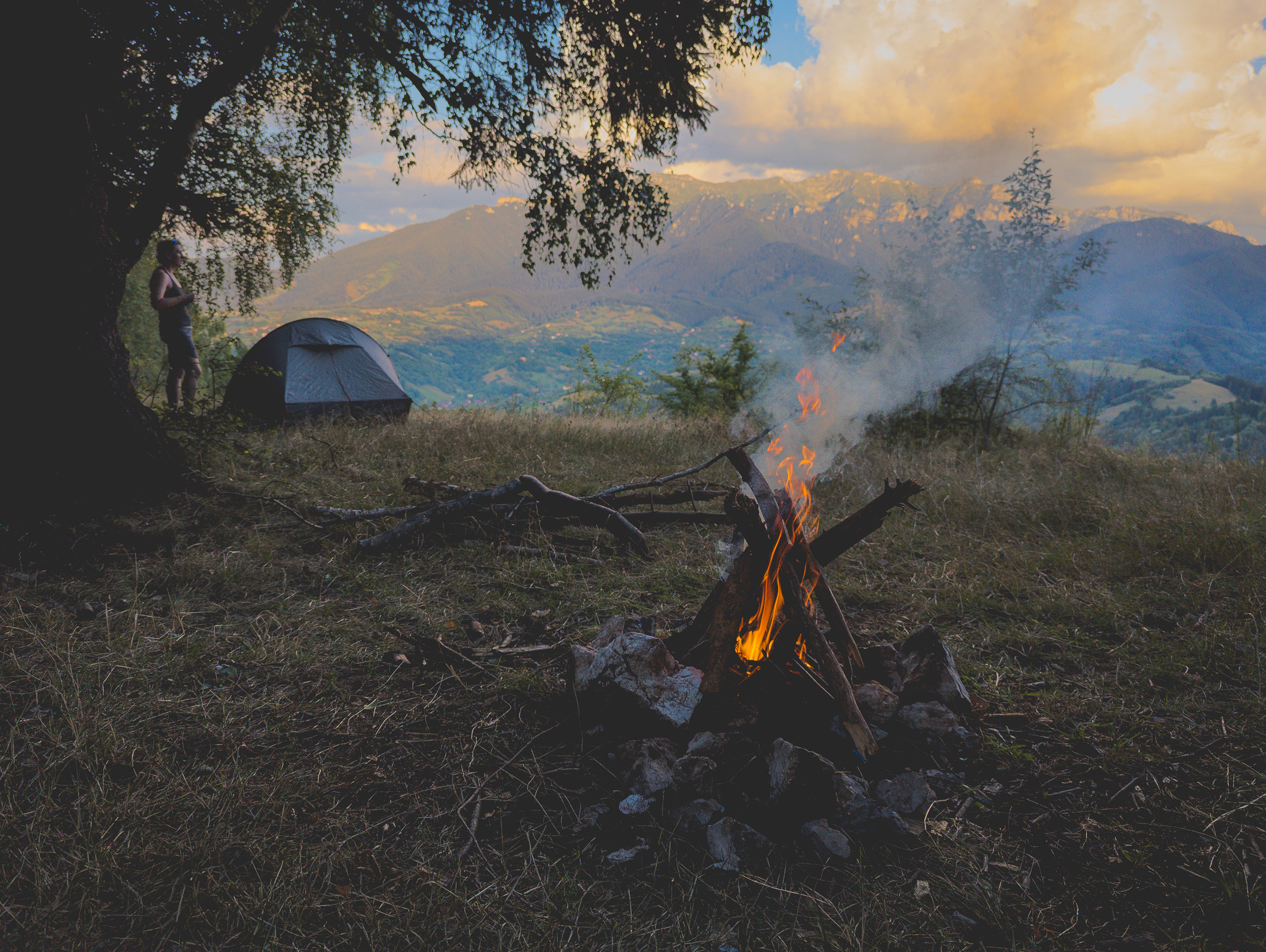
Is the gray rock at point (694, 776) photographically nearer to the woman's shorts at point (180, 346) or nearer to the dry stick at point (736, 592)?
the dry stick at point (736, 592)

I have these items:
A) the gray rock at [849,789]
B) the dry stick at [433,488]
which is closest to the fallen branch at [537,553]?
the dry stick at [433,488]

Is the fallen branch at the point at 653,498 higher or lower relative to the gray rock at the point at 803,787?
higher

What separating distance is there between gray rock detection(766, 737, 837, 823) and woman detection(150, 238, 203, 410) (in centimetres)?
787

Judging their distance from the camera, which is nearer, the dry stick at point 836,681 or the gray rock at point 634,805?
the gray rock at point 634,805

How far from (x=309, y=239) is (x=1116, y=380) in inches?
594

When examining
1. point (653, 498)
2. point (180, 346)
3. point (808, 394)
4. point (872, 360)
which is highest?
point (180, 346)

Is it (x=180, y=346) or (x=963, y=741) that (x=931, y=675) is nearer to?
(x=963, y=741)

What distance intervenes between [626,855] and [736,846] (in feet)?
1.27

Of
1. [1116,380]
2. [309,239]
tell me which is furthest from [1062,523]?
[309,239]

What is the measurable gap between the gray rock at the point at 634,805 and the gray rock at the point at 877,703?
3.53ft

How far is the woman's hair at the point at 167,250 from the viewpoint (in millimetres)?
7711

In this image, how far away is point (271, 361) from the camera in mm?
10672

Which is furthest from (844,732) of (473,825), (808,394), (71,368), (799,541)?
(71,368)

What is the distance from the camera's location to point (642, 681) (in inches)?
107
